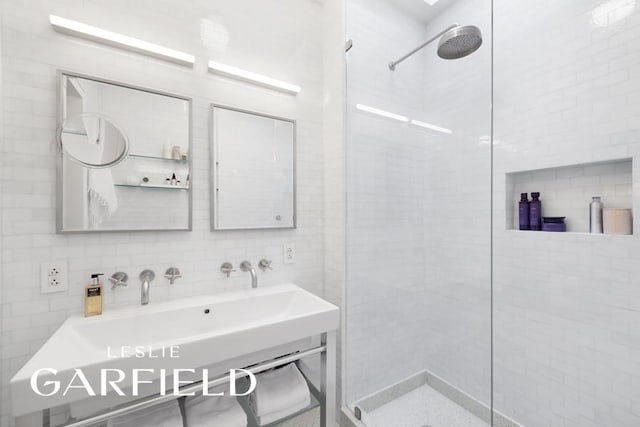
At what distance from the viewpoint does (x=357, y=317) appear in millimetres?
1713

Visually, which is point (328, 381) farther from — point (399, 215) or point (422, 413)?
point (399, 215)

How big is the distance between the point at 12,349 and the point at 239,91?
1554 millimetres

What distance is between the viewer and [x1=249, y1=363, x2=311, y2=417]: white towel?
124 centimetres

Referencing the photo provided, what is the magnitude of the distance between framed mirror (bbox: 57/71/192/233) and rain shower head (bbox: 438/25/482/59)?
1.42 m

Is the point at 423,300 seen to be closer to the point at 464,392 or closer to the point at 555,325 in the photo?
the point at 464,392

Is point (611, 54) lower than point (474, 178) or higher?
higher

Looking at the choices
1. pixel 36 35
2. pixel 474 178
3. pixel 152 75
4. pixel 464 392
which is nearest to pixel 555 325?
pixel 464 392

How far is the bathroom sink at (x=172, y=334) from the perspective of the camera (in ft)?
2.72

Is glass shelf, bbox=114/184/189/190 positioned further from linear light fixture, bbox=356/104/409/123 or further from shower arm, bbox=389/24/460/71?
shower arm, bbox=389/24/460/71

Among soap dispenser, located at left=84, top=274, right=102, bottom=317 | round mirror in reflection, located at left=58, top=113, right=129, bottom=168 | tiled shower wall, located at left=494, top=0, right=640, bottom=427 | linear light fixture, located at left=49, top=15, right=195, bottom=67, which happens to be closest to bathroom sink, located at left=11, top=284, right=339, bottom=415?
soap dispenser, located at left=84, top=274, right=102, bottom=317

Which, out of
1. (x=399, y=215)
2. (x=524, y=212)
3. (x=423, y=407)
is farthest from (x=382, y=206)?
(x=423, y=407)

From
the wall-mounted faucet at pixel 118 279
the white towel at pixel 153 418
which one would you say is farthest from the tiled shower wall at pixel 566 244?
the wall-mounted faucet at pixel 118 279

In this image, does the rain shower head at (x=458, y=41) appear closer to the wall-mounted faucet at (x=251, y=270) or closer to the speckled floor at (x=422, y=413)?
the wall-mounted faucet at (x=251, y=270)

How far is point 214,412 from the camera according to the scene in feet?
3.80
